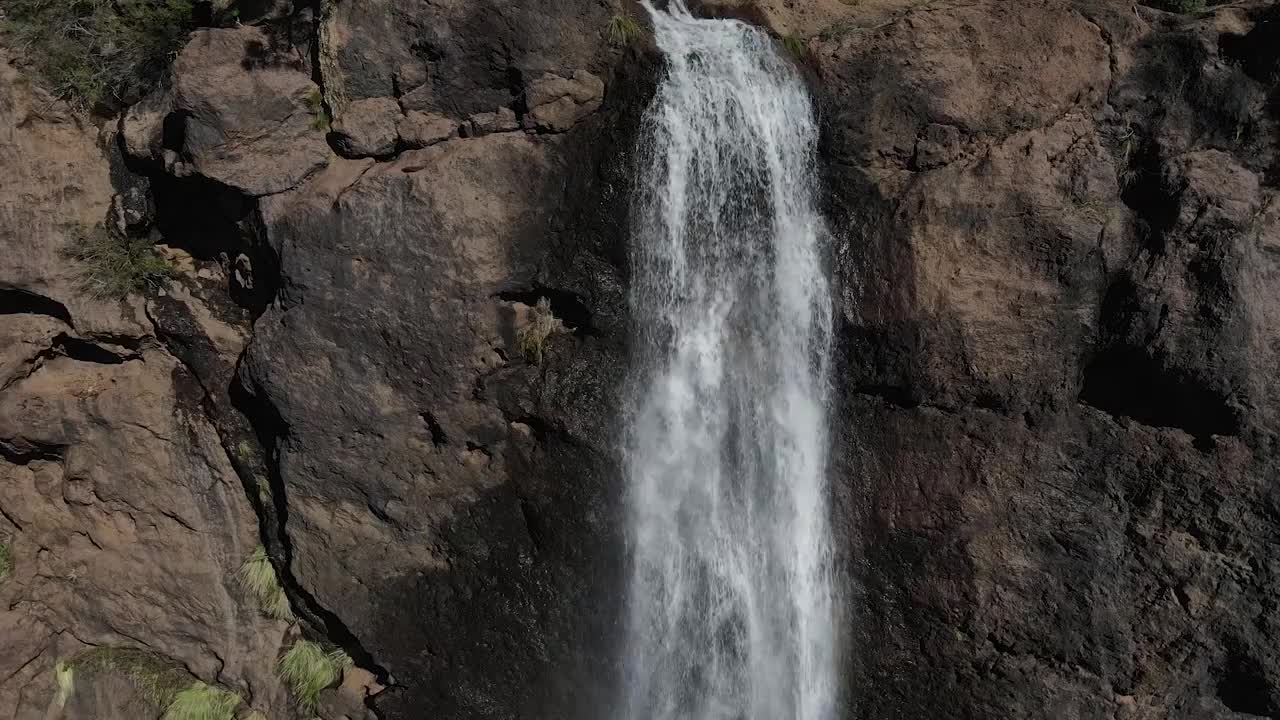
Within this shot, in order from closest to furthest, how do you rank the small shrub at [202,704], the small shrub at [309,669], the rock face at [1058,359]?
the rock face at [1058,359]
the small shrub at [202,704]
the small shrub at [309,669]

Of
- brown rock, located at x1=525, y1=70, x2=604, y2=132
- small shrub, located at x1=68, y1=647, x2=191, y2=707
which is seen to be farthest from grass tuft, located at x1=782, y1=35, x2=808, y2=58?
small shrub, located at x1=68, y1=647, x2=191, y2=707

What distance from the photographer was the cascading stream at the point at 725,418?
6.44m

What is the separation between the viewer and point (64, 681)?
659 cm

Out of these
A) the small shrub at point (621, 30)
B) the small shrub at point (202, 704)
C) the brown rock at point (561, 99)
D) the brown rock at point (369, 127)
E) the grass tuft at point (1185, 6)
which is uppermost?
the grass tuft at point (1185, 6)

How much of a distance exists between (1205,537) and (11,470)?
31.1ft

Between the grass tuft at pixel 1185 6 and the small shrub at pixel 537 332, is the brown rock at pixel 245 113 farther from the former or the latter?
the grass tuft at pixel 1185 6

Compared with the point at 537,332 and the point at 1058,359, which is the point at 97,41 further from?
the point at 1058,359

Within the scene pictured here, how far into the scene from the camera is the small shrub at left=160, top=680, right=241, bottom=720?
650cm

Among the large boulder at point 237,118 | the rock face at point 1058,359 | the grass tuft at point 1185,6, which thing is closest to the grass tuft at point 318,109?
the large boulder at point 237,118

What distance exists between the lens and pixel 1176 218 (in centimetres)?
633

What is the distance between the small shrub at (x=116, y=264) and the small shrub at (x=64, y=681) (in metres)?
3.10

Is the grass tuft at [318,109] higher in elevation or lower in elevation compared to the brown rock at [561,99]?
lower

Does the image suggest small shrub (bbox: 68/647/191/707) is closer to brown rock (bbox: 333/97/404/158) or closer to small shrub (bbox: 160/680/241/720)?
small shrub (bbox: 160/680/241/720)

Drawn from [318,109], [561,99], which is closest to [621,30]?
[561,99]
